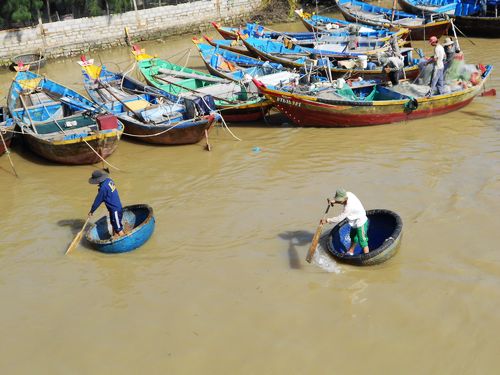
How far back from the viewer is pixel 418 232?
8.52m

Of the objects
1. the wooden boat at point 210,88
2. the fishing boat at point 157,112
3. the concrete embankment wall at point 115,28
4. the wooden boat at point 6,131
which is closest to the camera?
the wooden boat at point 6,131

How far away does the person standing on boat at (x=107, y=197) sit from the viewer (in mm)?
8211

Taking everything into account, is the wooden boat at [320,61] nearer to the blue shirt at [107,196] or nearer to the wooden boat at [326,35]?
the wooden boat at [326,35]

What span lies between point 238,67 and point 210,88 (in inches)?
111

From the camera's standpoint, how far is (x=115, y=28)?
26469mm

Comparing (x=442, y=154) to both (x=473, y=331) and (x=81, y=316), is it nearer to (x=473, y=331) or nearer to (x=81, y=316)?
(x=473, y=331)

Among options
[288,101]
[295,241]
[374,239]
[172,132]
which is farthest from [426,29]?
[295,241]

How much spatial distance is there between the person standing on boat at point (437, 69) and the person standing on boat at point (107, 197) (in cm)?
918

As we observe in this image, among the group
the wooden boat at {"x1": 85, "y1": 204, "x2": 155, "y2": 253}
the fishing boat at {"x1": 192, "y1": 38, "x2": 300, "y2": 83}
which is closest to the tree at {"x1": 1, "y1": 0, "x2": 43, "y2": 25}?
the fishing boat at {"x1": 192, "y1": 38, "x2": 300, "y2": 83}

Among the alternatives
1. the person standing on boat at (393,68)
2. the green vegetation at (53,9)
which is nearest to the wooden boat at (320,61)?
the person standing on boat at (393,68)

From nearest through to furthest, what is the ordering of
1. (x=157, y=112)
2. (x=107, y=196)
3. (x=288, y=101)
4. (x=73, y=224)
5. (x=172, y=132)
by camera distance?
1. (x=107, y=196)
2. (x=73, y=224)
3. (x=172, y=132)
4. (x=288, y=101)
5. (x=157, y=112)

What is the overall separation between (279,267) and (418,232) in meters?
2.55

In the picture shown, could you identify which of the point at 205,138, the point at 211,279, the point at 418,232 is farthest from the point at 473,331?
the point at 205,138

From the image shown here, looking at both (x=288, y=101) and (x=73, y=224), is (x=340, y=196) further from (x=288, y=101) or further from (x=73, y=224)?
(x=288, y=101)
